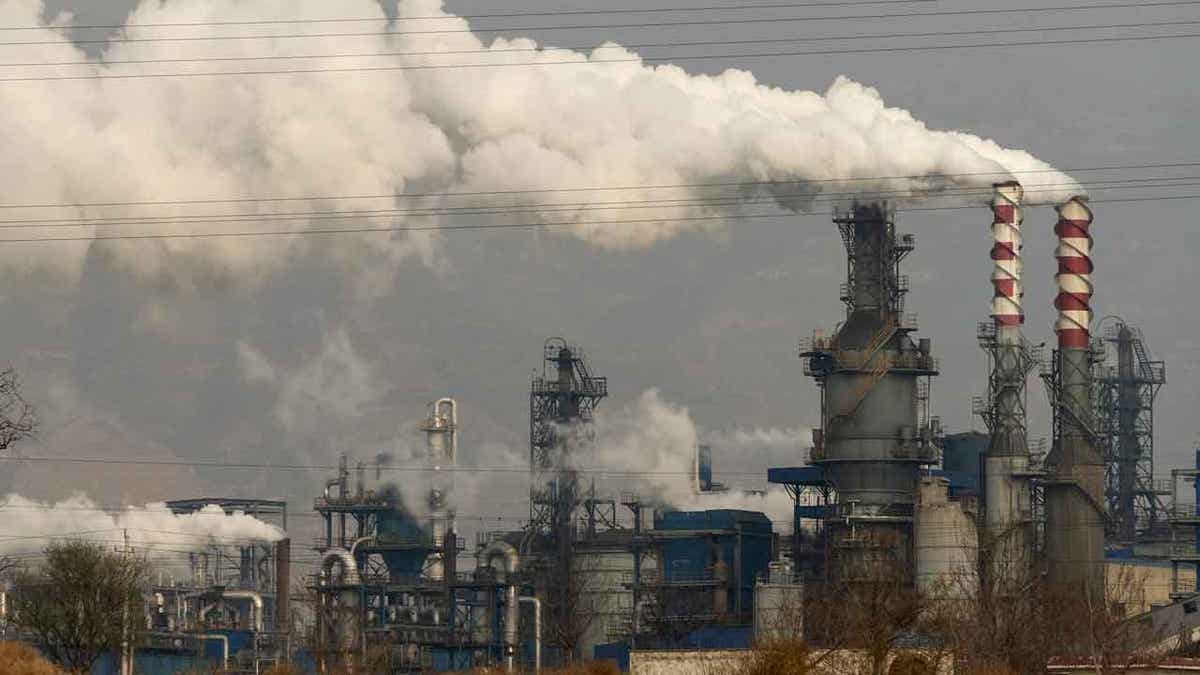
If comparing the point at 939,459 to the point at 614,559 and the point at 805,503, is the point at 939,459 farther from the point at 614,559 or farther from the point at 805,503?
the point at 614,559

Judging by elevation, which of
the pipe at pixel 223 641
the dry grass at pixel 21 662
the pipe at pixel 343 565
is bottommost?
the pipe at pixel 223 641

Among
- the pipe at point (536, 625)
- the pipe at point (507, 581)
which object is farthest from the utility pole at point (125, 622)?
the pipe at point (536, 625)

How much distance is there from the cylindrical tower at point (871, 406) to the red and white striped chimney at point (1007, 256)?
2.91 m

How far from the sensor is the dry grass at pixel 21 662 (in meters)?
40.3

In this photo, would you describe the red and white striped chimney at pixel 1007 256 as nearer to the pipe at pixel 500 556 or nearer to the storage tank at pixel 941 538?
the storage tank at pixel 941 538

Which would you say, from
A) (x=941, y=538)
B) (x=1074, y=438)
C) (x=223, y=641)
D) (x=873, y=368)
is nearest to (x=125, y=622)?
(x=223, y=641)

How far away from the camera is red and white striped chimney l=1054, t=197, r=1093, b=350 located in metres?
68.5

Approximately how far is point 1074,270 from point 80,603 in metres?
35.0

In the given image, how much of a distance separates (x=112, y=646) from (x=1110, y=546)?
42.5 meters

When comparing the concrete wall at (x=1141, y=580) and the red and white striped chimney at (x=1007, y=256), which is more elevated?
the red and white striped chimney at (x=1007, y=256)

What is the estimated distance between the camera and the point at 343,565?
79.5m

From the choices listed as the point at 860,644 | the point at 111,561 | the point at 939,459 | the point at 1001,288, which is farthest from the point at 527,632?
the point at 860,644

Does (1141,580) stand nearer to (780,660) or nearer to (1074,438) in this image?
(1074,438)

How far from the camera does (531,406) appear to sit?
3182 inches
